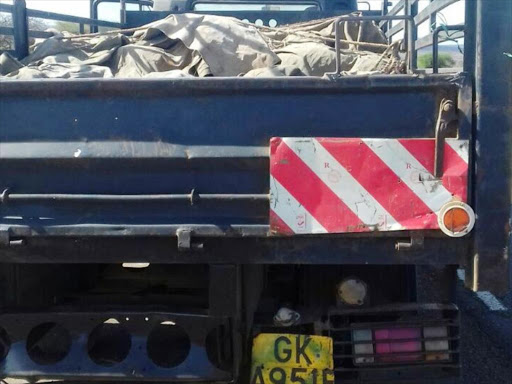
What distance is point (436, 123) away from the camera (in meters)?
2.57

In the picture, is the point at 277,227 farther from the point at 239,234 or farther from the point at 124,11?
the point at 124,11

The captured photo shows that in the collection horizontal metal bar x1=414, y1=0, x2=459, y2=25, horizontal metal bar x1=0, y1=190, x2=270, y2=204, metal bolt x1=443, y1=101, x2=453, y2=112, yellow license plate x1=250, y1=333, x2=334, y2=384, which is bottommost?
yellow license plate x1=250, y1=333, x2=334, y2=384

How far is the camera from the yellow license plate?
290 cm

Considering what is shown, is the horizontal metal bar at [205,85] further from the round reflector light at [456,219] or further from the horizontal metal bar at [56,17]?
the horizontal metal bar at [56,17]

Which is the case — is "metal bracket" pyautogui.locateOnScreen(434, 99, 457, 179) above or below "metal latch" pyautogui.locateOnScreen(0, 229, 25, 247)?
above

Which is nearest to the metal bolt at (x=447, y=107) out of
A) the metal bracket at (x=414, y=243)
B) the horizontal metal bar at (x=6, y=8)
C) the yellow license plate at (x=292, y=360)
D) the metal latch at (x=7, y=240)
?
the metal bracket at (x=414, y=243)

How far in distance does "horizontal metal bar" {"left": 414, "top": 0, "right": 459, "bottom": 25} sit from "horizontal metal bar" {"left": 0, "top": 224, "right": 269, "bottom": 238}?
4.25ft

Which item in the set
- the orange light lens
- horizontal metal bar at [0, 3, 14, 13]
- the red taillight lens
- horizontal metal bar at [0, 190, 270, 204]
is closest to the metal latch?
horizontal metal bar at [0, 190, 270, 204]

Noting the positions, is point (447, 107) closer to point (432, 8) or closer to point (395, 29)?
point (432, 8)

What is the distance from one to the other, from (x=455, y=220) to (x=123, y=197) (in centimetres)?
128

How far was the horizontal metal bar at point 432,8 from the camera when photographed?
2.97 metres

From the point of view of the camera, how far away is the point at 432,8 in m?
3.27

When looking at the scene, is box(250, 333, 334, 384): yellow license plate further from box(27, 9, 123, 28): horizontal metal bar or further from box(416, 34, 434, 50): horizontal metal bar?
box(27, 9, 123, 28): horizontal metal bar

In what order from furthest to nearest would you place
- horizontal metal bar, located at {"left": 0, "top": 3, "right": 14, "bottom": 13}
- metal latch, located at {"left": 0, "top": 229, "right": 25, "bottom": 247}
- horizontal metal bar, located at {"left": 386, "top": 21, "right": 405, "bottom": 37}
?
1. horizontal metal bar, located at {"left": 386, "top": 21, "right": 405, "bottom": 37}
2. horizontal metal bar, located at {"left": 0, "top": 3, "right": 14, "bottom": 13}
3. metal latch, located at {"left": 0, "top": 229, "right": 25, "bottom": 247}
